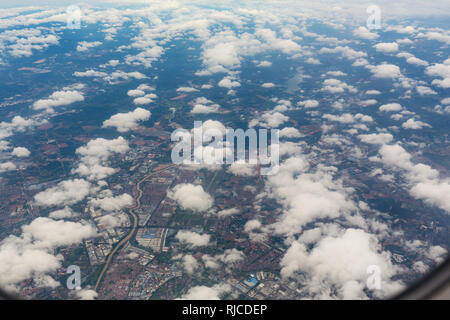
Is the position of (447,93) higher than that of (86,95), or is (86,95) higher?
(86,95)

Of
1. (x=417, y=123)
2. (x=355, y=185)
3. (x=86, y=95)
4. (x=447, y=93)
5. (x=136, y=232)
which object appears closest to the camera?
(x=136, y=232)

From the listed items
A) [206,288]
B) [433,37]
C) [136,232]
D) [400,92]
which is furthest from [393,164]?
[433,37]

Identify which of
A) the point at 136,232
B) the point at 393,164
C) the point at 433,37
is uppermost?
the point at 433,37

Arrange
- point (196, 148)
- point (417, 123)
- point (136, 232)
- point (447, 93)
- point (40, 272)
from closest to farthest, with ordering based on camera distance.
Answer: point (40, 272)
point (136, 232)
point (196, 148)
point (417, 123)
point (447, 93)

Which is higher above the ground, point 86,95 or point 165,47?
point 165,47

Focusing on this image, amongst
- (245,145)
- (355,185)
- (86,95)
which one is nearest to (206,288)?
(355,185)

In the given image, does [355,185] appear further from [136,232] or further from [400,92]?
[400,92]

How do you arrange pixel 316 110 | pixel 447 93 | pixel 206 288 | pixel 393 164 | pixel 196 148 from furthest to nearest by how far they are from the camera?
pixel 447 93 < pixel 316 110 < pixel 196 148 < pixel 393 164 < pixel 206 288

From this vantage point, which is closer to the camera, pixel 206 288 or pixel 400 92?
pixel 206 288

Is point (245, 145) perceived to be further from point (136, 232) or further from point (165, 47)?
point (165, 47)
